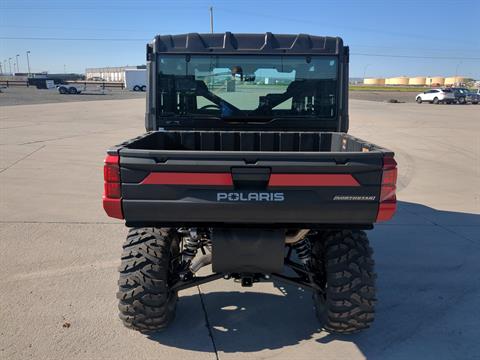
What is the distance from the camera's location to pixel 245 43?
177 inches

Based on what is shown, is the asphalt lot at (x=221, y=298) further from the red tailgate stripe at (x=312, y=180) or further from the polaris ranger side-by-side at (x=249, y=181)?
the red tailgate stripe at (x=312, y=180)

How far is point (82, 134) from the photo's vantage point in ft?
50.6

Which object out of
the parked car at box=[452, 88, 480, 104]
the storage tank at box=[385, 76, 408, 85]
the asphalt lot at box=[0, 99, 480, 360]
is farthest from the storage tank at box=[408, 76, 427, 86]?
the asphalt lot at box=[0, 99, 480, 360]

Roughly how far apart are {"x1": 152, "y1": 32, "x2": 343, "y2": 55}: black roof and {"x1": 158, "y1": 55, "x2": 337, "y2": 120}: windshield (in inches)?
2.6

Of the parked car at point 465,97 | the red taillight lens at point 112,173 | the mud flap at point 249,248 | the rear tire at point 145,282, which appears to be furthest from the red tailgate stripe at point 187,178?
the parked car at point 465,97

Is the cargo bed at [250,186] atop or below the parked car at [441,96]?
atop

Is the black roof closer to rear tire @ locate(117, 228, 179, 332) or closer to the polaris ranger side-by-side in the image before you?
the polaris ranger side-by-side

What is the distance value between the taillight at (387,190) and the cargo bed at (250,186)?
0.10 feet

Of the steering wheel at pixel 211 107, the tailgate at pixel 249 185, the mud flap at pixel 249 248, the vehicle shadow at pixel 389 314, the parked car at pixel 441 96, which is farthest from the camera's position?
the parked car at pixel 441 96

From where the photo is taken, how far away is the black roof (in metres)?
4.43

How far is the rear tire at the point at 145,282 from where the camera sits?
3121 millimetres

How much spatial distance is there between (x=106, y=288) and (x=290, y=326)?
5.68ft

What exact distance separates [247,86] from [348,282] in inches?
94.8

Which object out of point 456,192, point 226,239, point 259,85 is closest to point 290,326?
point 226,239
